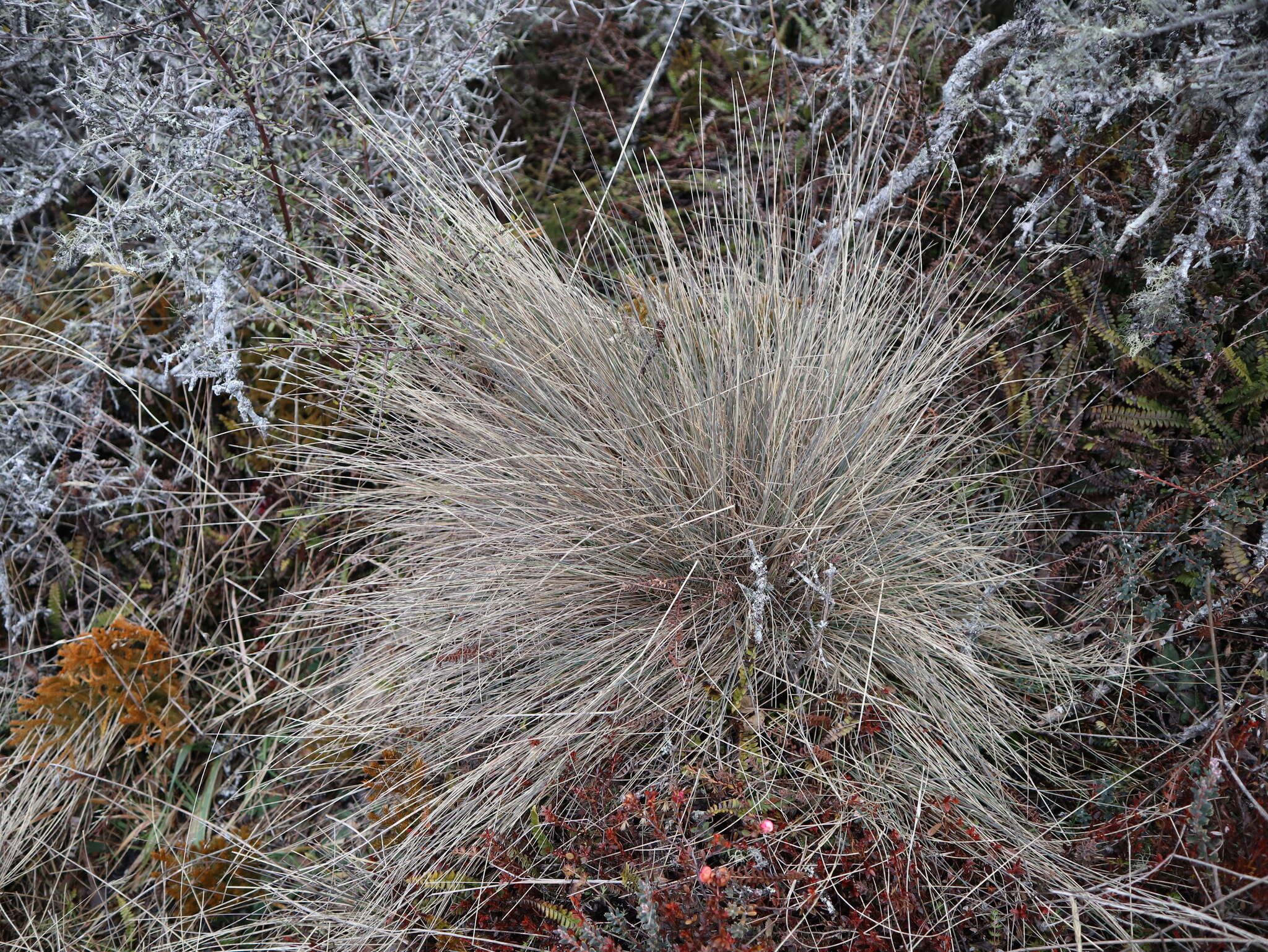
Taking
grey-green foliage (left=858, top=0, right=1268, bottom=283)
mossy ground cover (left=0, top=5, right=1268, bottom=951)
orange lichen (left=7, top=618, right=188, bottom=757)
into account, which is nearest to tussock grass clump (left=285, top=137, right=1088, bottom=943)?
mossy ground cover (left=0, top=5, right=1268, bottom=951)

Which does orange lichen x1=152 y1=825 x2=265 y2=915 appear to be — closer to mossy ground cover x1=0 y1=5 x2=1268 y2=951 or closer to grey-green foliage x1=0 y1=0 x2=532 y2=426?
mossy ground cover x1=0 y1=5 x2=1268 y2=951

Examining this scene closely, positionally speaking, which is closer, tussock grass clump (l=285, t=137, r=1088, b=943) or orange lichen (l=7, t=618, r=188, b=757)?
tussock grass clump (l=285, t=137, r=1088, b=943)

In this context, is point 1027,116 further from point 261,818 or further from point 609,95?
point 261,818

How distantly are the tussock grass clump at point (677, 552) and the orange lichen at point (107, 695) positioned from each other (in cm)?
50

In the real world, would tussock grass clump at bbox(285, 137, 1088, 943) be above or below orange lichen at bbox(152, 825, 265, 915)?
above

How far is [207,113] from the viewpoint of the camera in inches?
102

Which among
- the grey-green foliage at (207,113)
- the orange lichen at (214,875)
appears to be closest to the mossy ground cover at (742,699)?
the orange lichen at (214,875)

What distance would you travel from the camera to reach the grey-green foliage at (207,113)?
2.51 meters

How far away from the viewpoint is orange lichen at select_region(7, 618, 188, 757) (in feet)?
8.07

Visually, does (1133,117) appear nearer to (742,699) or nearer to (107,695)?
(742,699)

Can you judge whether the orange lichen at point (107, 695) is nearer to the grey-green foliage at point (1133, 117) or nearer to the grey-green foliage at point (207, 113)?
the grey-green foliage at point (207, 113)

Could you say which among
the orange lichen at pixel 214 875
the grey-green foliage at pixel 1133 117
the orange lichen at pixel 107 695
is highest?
the grey-green foliage at pixel 1133 117

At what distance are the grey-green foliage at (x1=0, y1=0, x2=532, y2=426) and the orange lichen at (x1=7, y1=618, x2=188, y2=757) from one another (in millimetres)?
710

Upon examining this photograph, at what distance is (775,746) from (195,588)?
183 centimetres
